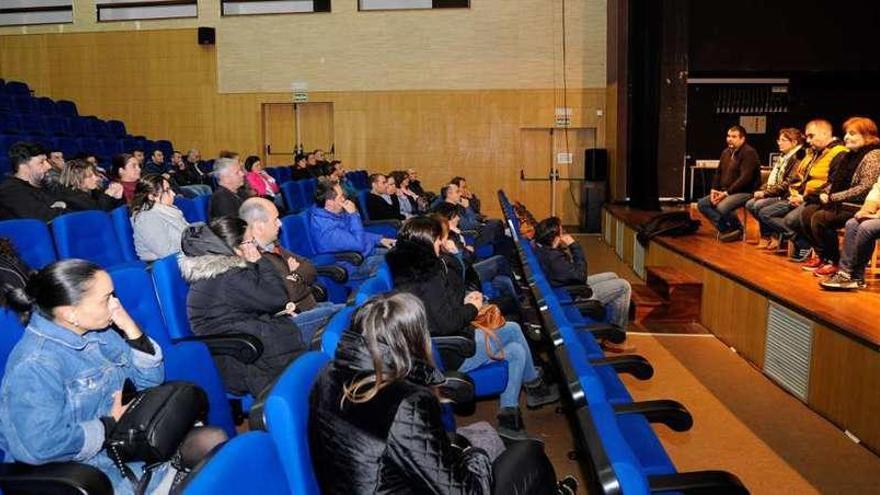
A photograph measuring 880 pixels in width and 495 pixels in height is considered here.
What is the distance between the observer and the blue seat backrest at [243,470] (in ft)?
3.94

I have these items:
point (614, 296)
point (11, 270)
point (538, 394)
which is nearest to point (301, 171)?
point (614, 296)

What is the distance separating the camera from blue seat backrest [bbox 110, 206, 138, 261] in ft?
15.0

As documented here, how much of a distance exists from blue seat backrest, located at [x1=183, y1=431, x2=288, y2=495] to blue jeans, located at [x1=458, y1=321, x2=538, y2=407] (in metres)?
1.83

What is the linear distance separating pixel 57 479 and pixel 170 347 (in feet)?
3.14

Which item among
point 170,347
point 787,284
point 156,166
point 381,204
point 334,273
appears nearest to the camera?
point 170,347

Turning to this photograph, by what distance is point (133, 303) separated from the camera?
113 inches

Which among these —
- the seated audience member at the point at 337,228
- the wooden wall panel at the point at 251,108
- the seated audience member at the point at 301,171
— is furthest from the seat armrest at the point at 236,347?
the wooden wall panel at the point at 251,108

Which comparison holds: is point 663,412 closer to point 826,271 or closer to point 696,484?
point 696,484

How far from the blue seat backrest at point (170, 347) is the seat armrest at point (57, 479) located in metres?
0.79

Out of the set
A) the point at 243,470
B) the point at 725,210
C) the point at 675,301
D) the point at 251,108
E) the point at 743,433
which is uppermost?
the point at 251,108

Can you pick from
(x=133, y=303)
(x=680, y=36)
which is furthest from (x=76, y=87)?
(x=133, y=303)

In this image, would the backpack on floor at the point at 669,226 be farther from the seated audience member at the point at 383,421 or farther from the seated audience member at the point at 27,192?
the seated audience member at the point at 383,421

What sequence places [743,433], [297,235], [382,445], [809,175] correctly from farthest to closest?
1. [809,175]
2. [297,235]
3. [743,433]
4. [382,445]

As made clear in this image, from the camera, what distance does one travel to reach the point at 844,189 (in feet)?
17.8
